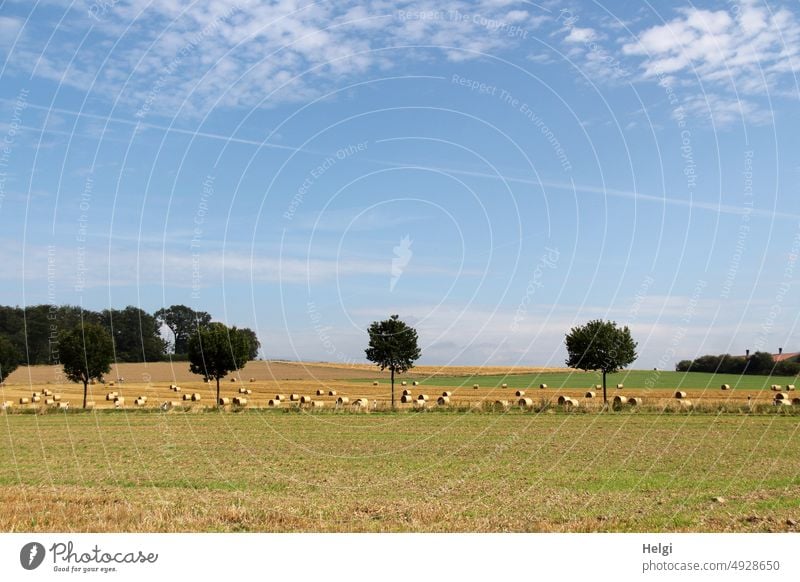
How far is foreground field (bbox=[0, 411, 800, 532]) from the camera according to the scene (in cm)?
1391

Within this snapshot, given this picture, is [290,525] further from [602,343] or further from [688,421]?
[602,343]

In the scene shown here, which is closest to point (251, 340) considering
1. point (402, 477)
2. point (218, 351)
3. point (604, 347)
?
point (218, 351)

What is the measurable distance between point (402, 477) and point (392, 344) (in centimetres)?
4741

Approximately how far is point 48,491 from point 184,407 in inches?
1660

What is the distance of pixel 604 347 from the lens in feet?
220

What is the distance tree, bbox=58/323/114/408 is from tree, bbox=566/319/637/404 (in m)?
42.8

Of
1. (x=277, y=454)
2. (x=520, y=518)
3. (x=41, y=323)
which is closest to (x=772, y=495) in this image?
(x=520, y=518)

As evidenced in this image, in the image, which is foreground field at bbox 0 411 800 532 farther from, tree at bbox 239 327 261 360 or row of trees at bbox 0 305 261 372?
row of trees at bbox 0 305 261 372

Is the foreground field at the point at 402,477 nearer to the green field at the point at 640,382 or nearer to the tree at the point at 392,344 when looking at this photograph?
the tree at the point at 392,344

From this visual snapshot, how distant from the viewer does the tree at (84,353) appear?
64562mm

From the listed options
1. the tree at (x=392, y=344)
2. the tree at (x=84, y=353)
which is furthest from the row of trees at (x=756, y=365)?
the tree at (x=84, y=353)

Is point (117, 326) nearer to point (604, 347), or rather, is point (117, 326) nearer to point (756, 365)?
point (604, 347)

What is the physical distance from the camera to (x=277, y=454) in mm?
28281

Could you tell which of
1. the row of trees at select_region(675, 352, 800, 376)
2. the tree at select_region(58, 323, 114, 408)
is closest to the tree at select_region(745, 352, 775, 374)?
the row of trees at select_region(675, 352, 800, 376)
